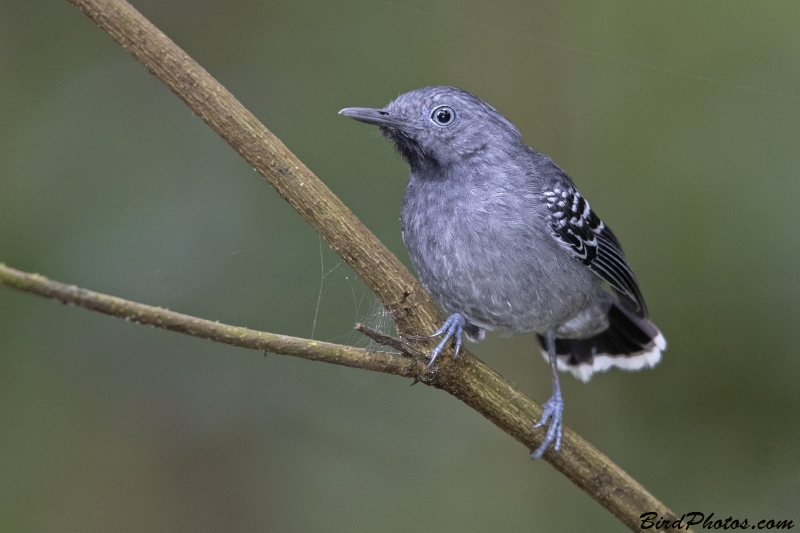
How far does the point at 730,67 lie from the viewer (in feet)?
18.9

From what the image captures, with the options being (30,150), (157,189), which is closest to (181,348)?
(157,189)

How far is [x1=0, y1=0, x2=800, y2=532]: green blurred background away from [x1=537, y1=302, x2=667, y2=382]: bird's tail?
1.39 ft

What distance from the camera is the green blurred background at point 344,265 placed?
5.09 m

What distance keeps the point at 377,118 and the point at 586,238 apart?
1.38 m

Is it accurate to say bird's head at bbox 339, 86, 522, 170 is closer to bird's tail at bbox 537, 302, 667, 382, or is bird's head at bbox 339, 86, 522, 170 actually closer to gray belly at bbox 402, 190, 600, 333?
gray belly at bbox 402, 190, 600, 333

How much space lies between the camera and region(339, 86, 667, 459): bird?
379 centimetres

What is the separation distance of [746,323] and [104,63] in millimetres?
5034

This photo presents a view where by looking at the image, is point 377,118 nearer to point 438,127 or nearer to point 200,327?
point 438,127

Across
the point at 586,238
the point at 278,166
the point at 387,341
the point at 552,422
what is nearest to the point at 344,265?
the point at 586,238

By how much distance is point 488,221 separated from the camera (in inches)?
149

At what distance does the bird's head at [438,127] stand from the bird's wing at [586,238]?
0.46m

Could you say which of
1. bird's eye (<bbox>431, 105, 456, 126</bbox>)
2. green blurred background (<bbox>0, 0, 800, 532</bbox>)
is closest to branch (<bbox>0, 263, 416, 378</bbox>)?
bird's eye (<bbox>431, 105, 456, 126</bbox>)

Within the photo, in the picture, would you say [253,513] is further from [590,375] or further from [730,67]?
[730,67]

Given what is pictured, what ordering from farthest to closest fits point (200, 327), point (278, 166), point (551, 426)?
1. point (551, 426)
2. point (278, 166)
3. point (200, 327)
